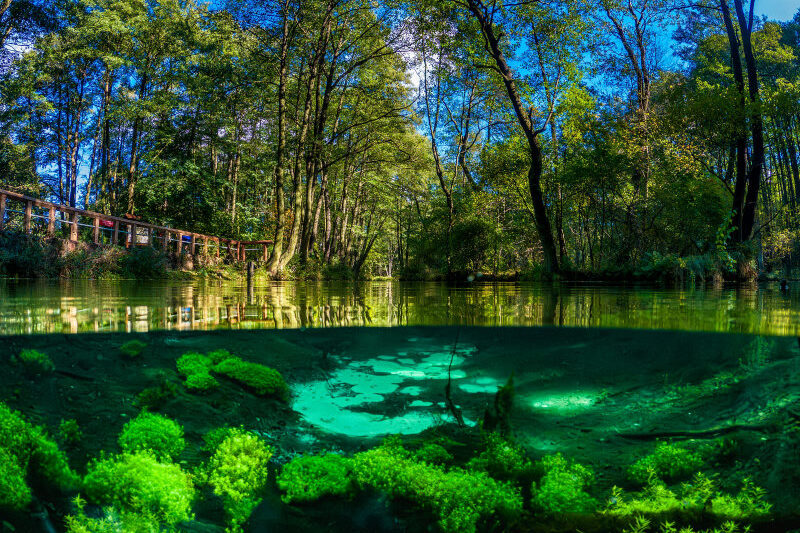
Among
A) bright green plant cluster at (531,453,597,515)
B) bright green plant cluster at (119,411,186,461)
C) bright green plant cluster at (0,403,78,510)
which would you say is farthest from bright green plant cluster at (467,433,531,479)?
bright green plant cluster at (0,403,78,510)

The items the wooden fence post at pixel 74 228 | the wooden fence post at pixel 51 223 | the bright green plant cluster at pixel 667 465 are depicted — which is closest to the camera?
the bright green plant cluster at pixel 667 465

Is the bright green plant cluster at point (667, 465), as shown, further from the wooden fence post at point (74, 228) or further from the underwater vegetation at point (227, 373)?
the wooden fence post at point (74, 228)

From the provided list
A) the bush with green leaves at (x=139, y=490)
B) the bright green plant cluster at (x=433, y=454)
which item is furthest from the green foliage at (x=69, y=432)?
the bright green plant cluster at (x=433, y=454)

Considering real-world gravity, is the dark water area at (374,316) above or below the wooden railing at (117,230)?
below

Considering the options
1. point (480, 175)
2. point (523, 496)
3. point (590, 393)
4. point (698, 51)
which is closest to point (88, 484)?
point (523, 496)

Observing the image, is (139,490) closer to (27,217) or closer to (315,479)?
(315,479)

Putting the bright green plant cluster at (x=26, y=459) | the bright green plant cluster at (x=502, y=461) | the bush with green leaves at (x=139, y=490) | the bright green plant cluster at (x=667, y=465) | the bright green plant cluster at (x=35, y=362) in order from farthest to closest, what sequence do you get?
the bright green plant cluster at (x=35, y=362)
the bright green plant cluster at (x=502, y=461)
the bright green plant cluster at (x=667, y=465)
the bush with green leaves at (x=139, y=490)
the bright green plant cluster at (x=26, y=459)

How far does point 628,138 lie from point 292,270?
13.6 meters

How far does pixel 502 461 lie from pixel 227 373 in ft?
12.1

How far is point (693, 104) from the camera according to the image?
1220 centimetres

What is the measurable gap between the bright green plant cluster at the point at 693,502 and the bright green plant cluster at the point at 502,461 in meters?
0.87

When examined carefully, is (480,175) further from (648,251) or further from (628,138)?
(648,251)

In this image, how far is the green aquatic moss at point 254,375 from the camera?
5.48 meters

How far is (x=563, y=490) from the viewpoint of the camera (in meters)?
3.66
